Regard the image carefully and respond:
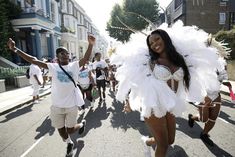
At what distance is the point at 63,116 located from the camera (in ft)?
14.7

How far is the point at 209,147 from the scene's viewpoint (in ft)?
14.8

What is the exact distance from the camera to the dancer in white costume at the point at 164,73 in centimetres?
308

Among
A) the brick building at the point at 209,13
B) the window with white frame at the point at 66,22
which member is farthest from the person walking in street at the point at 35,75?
the window with white frame at the point at 66,22

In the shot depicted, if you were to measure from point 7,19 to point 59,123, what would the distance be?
2130 cm

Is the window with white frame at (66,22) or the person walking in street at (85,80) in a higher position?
the window with white frame at (66,22)

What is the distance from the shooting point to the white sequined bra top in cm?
312

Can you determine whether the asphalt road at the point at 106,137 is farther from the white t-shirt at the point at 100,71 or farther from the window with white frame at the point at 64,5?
the window with white frame at the point at 64,5

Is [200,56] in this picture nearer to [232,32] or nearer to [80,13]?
[232,32]

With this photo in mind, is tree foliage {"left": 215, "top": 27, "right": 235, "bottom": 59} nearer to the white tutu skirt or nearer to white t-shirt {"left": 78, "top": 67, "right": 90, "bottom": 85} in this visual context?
white t-shirt {"left": 78, "top": 67, "right": 90, "bottom": 85}

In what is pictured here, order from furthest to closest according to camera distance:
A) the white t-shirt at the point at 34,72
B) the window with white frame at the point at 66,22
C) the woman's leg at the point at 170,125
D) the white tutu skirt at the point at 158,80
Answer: the window with white frame at the point at 66,22, the white t-shirt at the point at 34,72, the woman's leg at the point at 170,125, the white tutu skirt at the point at 158,80

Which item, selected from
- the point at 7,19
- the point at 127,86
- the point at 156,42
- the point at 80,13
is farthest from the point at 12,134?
the point at 80,13

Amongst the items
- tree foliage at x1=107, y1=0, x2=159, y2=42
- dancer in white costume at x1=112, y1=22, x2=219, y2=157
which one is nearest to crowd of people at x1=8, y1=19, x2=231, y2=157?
dancer in white costume at x1=112, y1=22, x2=219, y2=157

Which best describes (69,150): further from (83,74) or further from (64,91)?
(83,74)

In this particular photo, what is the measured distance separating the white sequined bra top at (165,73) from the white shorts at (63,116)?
1874 mm
